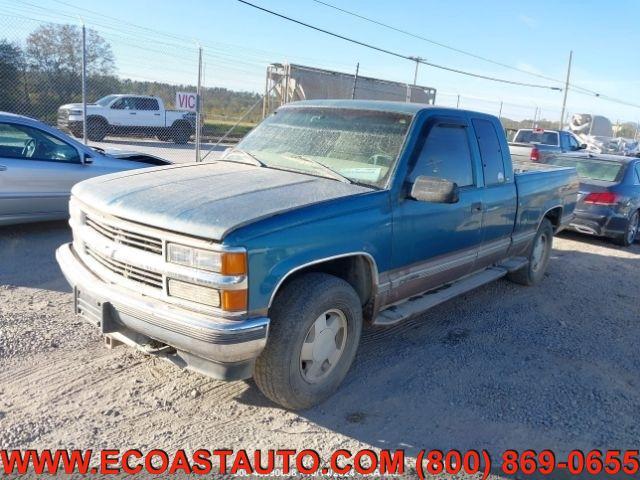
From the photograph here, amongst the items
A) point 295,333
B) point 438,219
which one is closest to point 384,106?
point 438,219

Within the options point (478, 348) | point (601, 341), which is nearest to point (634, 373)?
point (601, 341)

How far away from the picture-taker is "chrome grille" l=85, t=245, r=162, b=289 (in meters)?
3.06

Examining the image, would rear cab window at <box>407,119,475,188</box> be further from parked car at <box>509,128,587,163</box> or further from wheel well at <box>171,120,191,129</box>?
wheel well at <box>171,120,191,129</box>

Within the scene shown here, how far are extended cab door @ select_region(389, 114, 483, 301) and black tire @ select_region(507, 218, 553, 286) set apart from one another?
1691 millimetres

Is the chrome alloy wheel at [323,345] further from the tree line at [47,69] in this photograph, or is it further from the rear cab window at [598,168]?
the tree line at [47,69]

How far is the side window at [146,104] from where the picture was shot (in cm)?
2086

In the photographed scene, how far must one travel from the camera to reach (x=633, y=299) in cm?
649

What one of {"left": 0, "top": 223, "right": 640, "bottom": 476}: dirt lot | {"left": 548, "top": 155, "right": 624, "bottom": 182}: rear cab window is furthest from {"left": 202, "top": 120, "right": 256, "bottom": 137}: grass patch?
{"left": 0, "top": 223, "right": 640, "bottom": 476}: dirt lot

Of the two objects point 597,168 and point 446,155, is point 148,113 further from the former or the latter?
point 446,155

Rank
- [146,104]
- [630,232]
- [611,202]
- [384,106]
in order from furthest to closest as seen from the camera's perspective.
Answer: [146,104] → [630,232] → [611,202] → [384,106]

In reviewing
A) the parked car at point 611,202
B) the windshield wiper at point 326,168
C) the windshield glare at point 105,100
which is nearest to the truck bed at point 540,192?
the parked car at point 611,202

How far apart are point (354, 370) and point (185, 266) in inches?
67.3

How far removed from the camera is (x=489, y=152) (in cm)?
512

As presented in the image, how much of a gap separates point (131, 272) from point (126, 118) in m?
19.1
